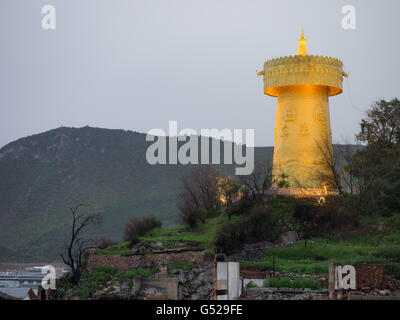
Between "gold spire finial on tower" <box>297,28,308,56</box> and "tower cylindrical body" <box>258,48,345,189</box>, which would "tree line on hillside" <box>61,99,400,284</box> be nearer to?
"tower cylindrical body" <box>258,48,345,189</box>

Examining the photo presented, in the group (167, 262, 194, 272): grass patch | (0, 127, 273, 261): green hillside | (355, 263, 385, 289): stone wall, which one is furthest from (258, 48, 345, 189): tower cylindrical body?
(0, 127, 273, 261): green hillside

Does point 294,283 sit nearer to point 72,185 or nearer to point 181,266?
point 181,266

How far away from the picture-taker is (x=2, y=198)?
79.1 metres

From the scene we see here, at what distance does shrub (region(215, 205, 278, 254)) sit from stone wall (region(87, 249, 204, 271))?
0.96m

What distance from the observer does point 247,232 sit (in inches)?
1131

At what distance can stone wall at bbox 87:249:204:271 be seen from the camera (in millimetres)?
27953

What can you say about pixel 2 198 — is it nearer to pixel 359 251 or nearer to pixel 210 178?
pixel 210 178

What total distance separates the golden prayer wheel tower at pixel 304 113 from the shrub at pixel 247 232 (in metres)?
3.26

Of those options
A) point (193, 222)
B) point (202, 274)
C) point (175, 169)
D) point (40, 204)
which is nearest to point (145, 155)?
point (175, 169)

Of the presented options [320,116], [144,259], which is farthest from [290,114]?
[144,259]

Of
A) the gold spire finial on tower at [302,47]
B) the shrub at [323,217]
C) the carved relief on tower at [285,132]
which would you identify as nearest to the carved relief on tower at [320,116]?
the carved relief on tower at [285,132]

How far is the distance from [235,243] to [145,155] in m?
56.5

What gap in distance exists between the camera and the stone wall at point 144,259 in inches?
1101

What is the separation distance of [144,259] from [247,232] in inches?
154
